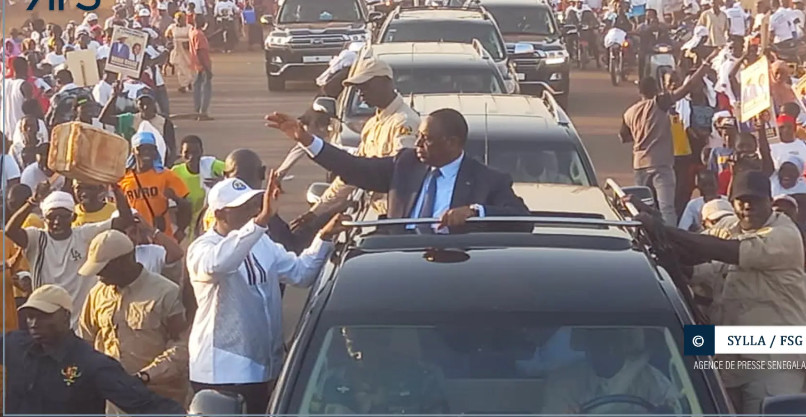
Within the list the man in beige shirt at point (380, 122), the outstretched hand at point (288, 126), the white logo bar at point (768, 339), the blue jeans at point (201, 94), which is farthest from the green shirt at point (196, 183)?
the blue jeans at point (201, 94)

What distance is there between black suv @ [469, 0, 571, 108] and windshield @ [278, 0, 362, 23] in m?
3.59

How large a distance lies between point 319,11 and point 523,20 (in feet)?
16.0

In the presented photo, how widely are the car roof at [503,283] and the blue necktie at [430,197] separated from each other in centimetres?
113

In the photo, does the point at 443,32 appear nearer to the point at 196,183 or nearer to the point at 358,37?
the point at 358,37

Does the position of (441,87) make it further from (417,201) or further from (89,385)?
(89,385)

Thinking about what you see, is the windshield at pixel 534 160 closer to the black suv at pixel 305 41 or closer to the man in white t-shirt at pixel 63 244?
the man in white t-shirt at pixel 63 244

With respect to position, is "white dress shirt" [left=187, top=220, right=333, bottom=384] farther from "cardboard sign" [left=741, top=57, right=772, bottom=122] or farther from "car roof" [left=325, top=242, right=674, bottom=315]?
"cardboard sign" [left=741, top=57, right=772, bottom=122]

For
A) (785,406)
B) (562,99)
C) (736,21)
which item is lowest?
(562,99)

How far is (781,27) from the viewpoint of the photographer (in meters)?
22.3

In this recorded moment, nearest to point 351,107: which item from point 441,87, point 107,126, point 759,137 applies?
point 441,87

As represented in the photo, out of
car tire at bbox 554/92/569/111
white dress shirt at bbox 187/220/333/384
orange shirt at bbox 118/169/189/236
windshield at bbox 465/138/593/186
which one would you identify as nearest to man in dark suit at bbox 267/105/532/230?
white dress shirt at bbox 187/220/333/384

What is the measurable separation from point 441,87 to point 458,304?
Answer: 8.70 meters

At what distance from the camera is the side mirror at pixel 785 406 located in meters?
4.27

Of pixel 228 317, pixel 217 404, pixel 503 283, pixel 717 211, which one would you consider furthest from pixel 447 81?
pixel 217 404
